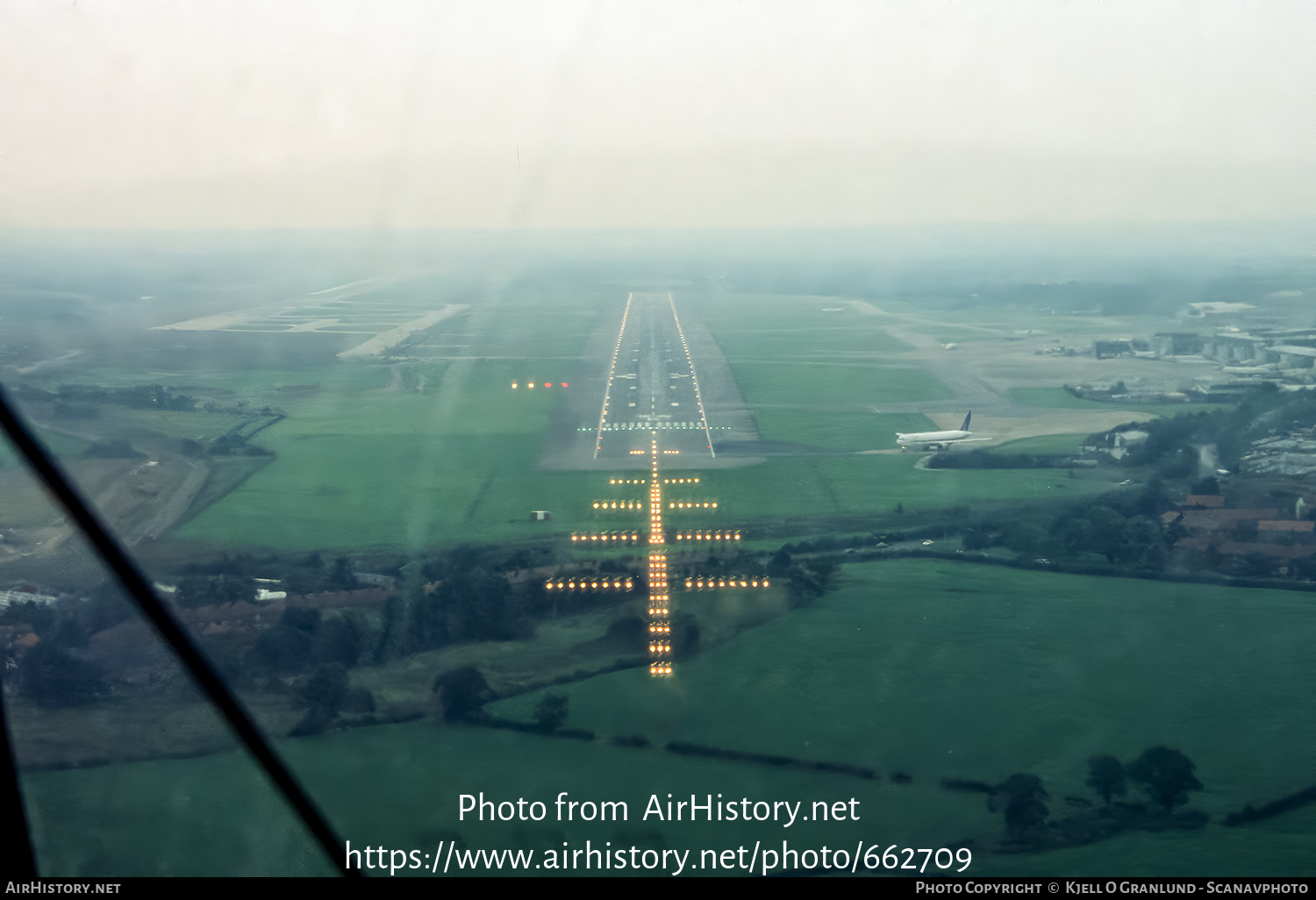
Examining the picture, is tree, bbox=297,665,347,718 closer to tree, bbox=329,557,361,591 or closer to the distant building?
tree, bbox=329,557,361,591

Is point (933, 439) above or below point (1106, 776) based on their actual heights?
above

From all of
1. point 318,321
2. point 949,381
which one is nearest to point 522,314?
point 318,321

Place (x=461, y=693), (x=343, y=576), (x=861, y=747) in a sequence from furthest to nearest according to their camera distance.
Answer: (x=343, y=576) → (x=461, y=693) → (x=861, y=747)

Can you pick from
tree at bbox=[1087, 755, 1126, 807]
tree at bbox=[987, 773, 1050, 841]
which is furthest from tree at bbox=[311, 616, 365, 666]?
tree at bbox=[1087, 755, 1126, 807]

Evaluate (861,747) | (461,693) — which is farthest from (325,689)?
(861,747)

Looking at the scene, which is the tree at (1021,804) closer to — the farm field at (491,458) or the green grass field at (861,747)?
the green grass field at (861,747)

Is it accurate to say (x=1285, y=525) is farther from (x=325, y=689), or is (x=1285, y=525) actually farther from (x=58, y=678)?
(x=58, y=678)
